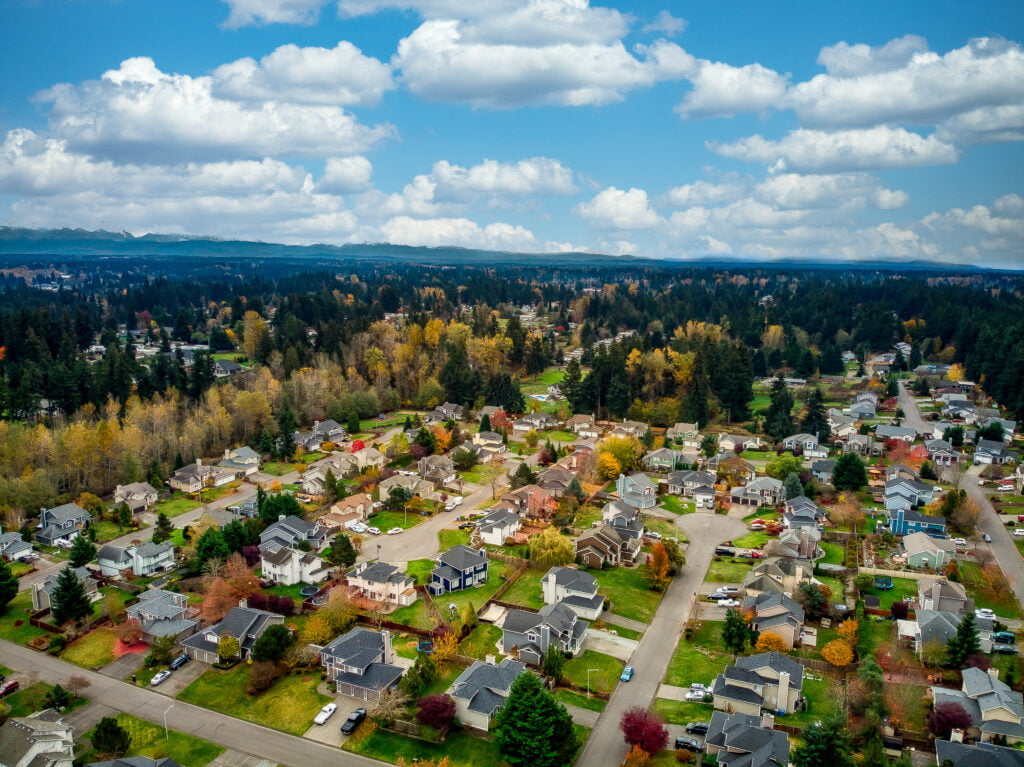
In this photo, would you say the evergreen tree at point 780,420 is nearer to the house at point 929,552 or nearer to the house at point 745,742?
the house at point 929,552

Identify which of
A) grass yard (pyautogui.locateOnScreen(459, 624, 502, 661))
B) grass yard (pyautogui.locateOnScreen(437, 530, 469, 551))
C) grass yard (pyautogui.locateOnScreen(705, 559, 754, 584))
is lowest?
grass yard (pyautogui.locateOnScreen(459, 624, 502, 661))

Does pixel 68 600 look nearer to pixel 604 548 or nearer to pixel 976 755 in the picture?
pixel 604 548

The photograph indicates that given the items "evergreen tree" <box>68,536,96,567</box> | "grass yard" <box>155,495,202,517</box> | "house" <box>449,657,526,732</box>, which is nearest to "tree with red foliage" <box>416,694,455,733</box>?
"house" <box>449,657,526,732</box>

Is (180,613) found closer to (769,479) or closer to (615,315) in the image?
(769,479)

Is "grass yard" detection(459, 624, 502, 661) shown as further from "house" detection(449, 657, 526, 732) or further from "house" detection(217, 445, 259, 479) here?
"house" detection(217, 445, 259, 479)

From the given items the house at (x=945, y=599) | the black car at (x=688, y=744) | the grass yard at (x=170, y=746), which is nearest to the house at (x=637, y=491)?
the house at (x=945, y=599)

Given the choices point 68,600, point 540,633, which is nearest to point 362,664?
point 540,633
